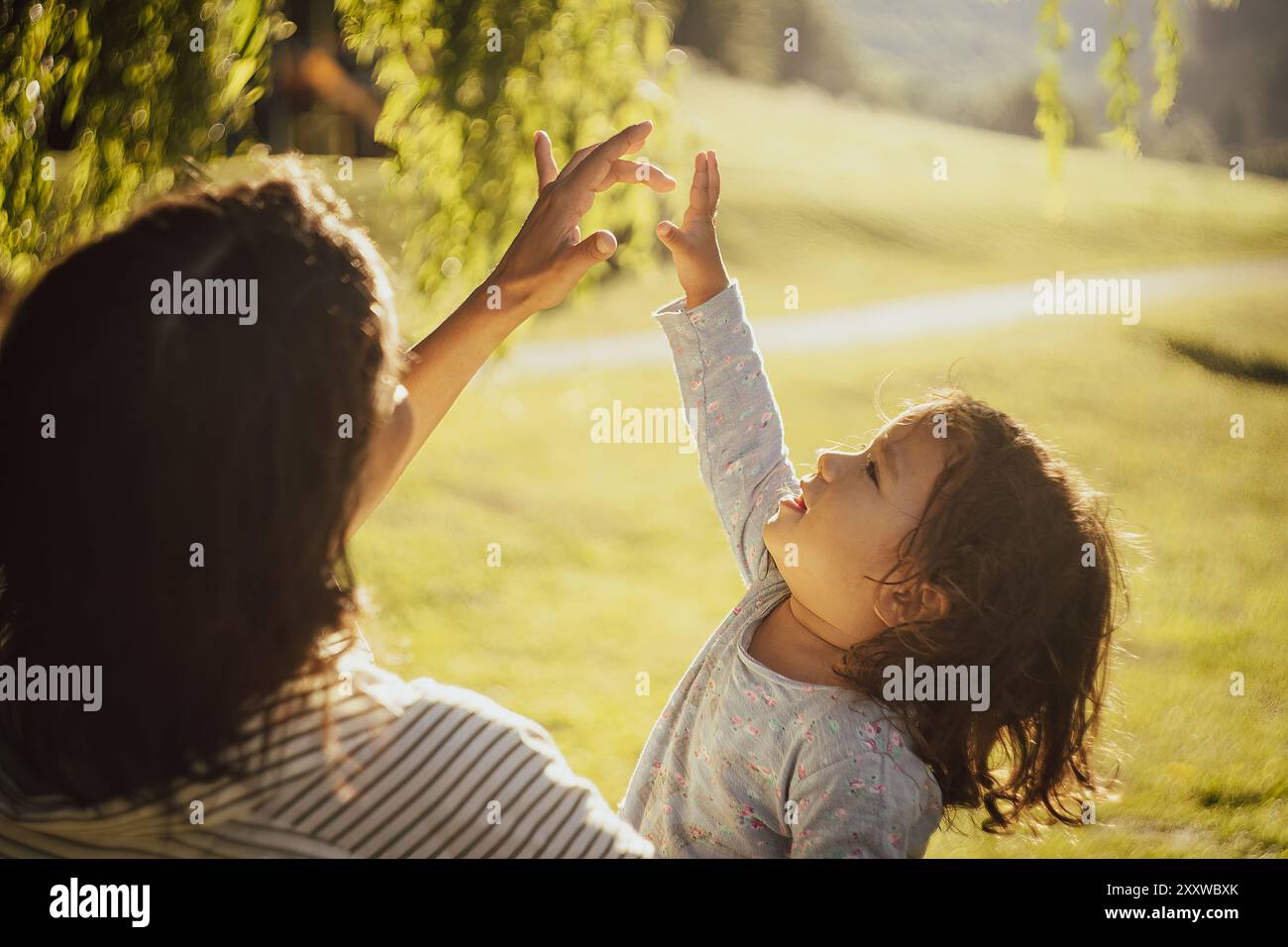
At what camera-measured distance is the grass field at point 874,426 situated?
4.18 m

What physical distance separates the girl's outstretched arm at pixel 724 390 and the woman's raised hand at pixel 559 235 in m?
0.10

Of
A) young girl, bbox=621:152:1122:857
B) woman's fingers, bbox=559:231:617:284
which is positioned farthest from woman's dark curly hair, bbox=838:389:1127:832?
woman's fingers, bbox=559:231:617:284

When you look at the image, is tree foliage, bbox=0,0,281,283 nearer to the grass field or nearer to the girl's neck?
the grass field

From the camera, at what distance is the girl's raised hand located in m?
1.94

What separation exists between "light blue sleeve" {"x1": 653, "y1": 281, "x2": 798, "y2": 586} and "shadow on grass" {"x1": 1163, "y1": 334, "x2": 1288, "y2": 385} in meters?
8.38

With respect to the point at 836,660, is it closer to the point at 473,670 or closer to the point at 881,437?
the point at 881,437

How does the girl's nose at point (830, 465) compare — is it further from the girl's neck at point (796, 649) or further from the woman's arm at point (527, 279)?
the woman's arm at point (527, 279)

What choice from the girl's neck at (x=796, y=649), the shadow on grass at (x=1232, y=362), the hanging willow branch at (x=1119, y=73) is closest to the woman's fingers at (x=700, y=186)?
the girl's neck at (x=796, y=649)

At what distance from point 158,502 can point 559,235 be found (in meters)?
0.97

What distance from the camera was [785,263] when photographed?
14000 millimetres

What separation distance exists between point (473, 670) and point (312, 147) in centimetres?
1046
